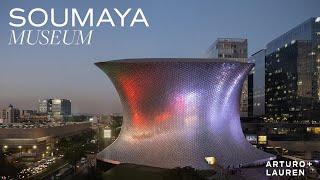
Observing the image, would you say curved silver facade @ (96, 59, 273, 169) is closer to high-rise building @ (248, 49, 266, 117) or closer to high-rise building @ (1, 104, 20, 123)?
high-rise building @ (248, 49, 266, 117)

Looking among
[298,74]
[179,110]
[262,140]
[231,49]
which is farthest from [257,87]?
[179,110]

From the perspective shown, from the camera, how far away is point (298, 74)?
85625mm

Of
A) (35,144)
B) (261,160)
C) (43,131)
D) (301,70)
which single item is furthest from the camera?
(301,70)

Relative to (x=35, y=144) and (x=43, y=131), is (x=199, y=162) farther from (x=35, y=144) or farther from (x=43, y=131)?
(x=43, y=131)

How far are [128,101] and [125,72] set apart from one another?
2.22 m

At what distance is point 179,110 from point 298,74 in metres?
62.2

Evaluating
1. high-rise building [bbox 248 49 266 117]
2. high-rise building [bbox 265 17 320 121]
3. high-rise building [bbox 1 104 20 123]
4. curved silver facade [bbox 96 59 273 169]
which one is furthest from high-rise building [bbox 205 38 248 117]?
high-rise building [bbox 1 104 20 123]

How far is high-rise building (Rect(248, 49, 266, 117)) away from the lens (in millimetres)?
106938

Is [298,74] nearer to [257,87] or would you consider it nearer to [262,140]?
[257,87]

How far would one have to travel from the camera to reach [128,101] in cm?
2975

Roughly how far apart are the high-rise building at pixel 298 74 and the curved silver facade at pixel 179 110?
5653cm

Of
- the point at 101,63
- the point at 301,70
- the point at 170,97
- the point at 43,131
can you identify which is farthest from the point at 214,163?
the point at 301,70

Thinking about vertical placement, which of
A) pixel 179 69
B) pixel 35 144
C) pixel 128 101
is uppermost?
pixel 179 69

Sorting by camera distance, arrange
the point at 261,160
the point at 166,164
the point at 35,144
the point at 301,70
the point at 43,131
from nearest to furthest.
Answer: the point at 166,164 < the point at 261,160 < the point at 35,144 < the point at 43,131 < the point at 301,70
